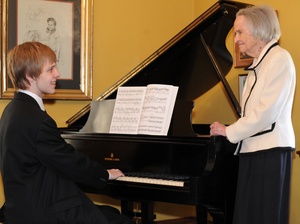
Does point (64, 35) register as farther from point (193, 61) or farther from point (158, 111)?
point (158, 111)

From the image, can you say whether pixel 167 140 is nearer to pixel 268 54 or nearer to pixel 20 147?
pixel 268 54

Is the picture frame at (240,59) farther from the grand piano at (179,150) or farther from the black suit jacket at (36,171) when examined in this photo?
the black suit jacket at (36,171)

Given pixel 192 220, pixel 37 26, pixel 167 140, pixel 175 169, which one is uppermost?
pixel 37 26

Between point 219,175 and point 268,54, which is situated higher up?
point 268,54

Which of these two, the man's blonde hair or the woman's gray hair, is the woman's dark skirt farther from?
the man's blonde hair

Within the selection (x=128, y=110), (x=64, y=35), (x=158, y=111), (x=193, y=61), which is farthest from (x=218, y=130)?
(x=64, y=35)

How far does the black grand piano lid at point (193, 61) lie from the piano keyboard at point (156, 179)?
68 centimetres

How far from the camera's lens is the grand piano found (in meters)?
2.14

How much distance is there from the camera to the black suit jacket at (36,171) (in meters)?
1.64

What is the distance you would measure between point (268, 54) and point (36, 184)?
4.82 feet

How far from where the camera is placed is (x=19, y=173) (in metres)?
1.65

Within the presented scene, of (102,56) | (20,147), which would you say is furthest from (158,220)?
(20,147)

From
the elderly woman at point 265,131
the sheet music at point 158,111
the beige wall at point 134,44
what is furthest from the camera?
the beige wall at point 134,44

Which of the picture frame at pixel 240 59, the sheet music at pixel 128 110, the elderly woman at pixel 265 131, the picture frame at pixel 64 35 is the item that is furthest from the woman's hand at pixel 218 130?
the picture frame at pixel 64 35
